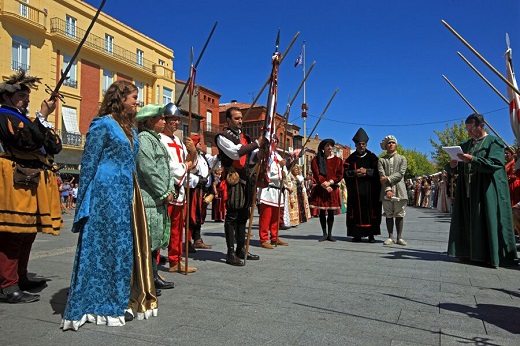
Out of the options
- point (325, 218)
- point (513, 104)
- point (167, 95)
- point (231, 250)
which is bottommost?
point (231, 250)

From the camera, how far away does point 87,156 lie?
319 cm

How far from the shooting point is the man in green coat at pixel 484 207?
570 centimetres

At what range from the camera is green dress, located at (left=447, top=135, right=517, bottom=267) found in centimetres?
570

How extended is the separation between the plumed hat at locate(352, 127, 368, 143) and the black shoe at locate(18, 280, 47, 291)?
6.28 metres

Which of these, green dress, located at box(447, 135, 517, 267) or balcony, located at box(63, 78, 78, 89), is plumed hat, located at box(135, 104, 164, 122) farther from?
balcony, located at box(63, 78, 78, 89)

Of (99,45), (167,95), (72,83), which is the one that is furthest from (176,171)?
(167,95)

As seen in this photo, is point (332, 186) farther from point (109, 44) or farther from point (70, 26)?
point (109, 44)

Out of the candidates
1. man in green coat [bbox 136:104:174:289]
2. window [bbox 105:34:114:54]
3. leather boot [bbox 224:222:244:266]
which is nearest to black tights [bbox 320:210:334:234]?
leather boot [bbox 224:222:244:266]

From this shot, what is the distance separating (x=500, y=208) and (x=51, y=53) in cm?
2869

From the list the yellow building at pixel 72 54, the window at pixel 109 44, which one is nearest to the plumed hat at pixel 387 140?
the yellow building at pixel 72 54

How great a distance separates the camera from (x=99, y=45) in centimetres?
3111

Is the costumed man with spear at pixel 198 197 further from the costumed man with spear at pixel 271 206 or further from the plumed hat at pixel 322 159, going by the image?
the plumed hat at pixel 322 159

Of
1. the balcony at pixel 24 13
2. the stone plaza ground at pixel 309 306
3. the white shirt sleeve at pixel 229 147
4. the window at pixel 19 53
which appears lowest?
the stone plaza ground at pixel 309 306

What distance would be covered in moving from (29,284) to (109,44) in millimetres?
31781
